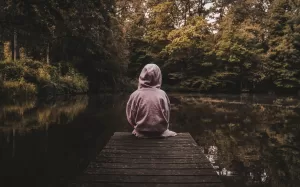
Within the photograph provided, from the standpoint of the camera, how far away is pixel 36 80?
17031 millimetres

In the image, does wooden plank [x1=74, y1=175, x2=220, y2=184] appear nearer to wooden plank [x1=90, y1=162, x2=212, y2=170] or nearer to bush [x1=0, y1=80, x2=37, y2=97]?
wooden plank [x1=90, y1=162, x2=212, y2=170]

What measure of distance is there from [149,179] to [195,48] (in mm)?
28676

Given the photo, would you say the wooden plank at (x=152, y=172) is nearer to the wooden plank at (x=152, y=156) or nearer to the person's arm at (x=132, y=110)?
the wooden plank at (x=152, y=156)

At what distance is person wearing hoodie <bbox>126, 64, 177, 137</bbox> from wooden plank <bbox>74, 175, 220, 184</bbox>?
147 cm

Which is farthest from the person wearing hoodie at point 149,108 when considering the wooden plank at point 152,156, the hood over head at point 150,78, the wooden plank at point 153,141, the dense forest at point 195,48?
the dense forest at point 195,48

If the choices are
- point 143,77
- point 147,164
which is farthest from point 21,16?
point 147,164

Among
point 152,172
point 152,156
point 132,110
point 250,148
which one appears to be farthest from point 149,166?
point 250,148

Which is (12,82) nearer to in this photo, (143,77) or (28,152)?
(28,152)

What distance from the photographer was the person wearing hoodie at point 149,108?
14.1ft

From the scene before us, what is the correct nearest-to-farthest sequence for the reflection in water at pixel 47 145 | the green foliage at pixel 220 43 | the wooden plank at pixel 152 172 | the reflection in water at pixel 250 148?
1. the wooden plank at pixel 152 172
2. the reflection in water at pixel 47 145
3. the reflection in water at pixel 250 148
4. the green foliage at pixel 220 43

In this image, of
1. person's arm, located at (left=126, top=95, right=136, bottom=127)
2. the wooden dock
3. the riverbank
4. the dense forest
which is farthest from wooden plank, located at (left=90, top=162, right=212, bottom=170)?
the dense forest

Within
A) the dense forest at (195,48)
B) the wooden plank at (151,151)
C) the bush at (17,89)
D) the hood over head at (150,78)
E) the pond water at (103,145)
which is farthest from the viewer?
the dense forest at (195,48)

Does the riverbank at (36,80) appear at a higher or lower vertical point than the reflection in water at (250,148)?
higher

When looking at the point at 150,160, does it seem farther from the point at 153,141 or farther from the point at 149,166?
the point at 153,141
